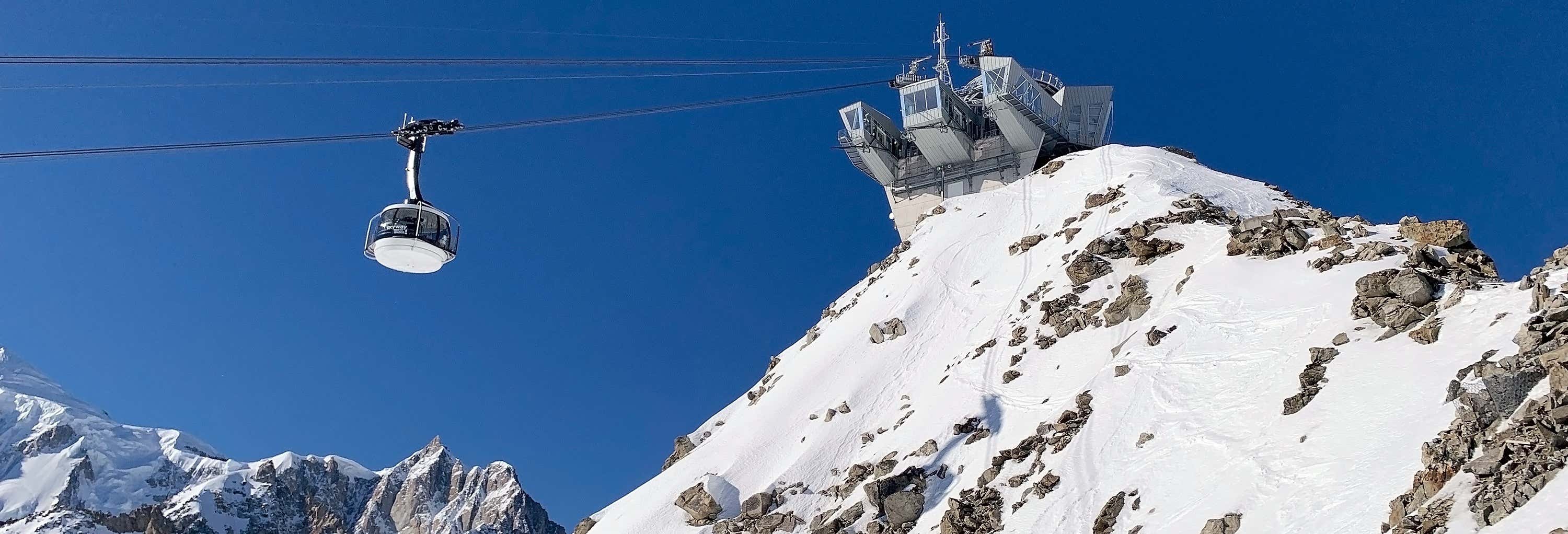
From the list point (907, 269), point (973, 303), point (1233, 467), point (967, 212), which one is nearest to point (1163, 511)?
point (1233, 467)

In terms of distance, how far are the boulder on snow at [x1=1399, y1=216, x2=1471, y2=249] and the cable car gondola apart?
2252cm

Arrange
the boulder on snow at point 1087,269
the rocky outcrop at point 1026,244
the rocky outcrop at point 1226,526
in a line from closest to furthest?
the rocky outcrop at point 1226,526
the boulder on snow at point 1087,269
the rocky outcrop at point 1026,244

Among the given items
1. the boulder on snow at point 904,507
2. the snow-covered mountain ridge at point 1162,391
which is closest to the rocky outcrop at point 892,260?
the snow-covered mountain ridge at point 1162,391

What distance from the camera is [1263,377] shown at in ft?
81.9

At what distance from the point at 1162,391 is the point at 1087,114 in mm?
47612

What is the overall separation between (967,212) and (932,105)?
53.6 feet

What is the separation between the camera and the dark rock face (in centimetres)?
4338

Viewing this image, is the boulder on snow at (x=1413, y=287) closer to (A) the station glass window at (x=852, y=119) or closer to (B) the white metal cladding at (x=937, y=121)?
(B) the white metal cladding at (x=937, y=121)

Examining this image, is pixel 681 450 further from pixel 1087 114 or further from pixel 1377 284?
pixel 1087 114

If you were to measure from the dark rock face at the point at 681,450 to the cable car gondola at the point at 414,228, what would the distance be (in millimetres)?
23479

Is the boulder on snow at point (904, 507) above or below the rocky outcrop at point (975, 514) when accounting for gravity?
above

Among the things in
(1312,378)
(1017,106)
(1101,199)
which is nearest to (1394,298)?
(1312,378)

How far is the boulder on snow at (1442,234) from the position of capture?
26.9 meters

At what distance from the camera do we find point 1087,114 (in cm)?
7169
